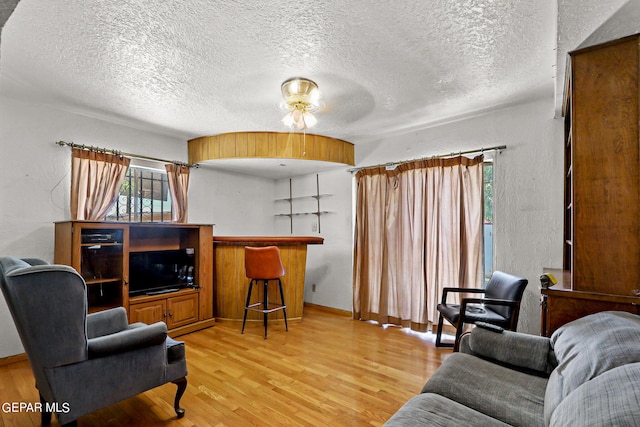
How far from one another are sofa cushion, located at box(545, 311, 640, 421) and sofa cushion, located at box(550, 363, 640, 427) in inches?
4.4

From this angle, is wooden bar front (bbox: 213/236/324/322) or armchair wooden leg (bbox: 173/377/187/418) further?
wooden bar front (bbox: 213/236/324/322)

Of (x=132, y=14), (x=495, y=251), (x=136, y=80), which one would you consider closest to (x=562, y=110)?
(x=495, y=251)

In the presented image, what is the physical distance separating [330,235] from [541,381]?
333cm

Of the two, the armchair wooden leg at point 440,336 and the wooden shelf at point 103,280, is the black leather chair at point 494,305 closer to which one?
the armchair wooden leg at point 440,336

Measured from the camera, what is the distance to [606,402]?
91 cm

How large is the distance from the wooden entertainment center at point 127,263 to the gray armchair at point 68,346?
1289 millimetres

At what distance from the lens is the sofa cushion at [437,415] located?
128 cm

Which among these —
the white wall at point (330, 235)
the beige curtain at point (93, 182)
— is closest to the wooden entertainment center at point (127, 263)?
the beige curtain at point (93, 182)

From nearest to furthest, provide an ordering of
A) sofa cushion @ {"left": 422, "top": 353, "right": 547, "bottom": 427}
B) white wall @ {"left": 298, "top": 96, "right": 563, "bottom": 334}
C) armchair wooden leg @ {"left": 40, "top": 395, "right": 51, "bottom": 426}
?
sofa cushion @ {"left": 422, "top": 353, "right": 547, "bottom": 427}
armchair wooden leg @ {"left": 40, "top": 395, "right": 51, "bottom": 426}
white wall @ {"left": 298, "top": 96, "right": 563, "bottom": 334}

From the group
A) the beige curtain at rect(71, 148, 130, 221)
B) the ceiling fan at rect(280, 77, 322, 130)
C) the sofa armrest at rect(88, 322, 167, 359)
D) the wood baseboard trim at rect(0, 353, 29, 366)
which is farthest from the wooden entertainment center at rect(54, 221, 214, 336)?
the ceiling fan at rect(280, 77, 322, 130)

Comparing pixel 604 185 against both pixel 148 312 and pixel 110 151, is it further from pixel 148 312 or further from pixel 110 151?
pixel 110 151

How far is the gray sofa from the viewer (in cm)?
96

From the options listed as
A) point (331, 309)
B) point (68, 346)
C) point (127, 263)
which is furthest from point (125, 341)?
point (331, 309)

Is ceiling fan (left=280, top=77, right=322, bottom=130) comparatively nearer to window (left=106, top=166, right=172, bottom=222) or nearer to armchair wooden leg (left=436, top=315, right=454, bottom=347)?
window (left=106, top=166, right=172, bottom=222)
